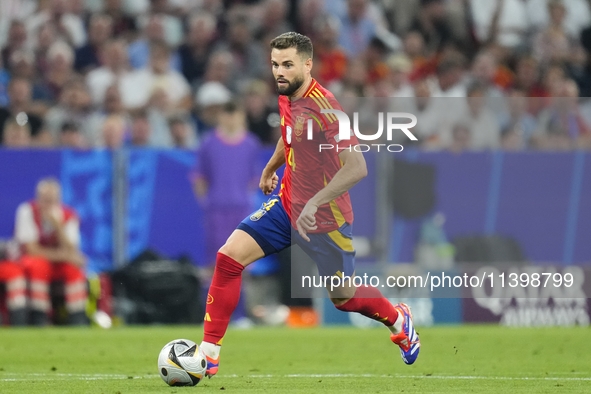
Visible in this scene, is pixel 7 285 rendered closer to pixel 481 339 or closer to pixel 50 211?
pixel 50 211

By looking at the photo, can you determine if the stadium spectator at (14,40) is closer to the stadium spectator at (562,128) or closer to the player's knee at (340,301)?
the stadium spectator at (562,128)

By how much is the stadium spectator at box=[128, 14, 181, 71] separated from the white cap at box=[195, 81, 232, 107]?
723 millimetres

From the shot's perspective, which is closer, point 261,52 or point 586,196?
point 586,196

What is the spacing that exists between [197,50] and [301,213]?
8.23 meters

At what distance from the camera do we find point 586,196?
12.4 metres

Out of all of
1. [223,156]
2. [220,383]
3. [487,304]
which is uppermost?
[223,156]

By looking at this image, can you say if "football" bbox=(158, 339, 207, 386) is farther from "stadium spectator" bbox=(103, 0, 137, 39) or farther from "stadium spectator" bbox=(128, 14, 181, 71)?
"stadium spectator" bbox=(103, 0, 137, 39)

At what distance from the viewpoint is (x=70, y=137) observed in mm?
11945

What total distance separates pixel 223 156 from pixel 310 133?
18.8 feet

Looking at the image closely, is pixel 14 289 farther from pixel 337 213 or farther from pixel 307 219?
pixel 307 219

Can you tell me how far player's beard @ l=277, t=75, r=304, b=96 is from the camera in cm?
605

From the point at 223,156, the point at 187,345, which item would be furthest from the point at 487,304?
the point at 187,345

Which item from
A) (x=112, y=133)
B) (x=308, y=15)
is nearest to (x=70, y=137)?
(x=112, y=133)

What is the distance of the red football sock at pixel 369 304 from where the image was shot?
6402mm
